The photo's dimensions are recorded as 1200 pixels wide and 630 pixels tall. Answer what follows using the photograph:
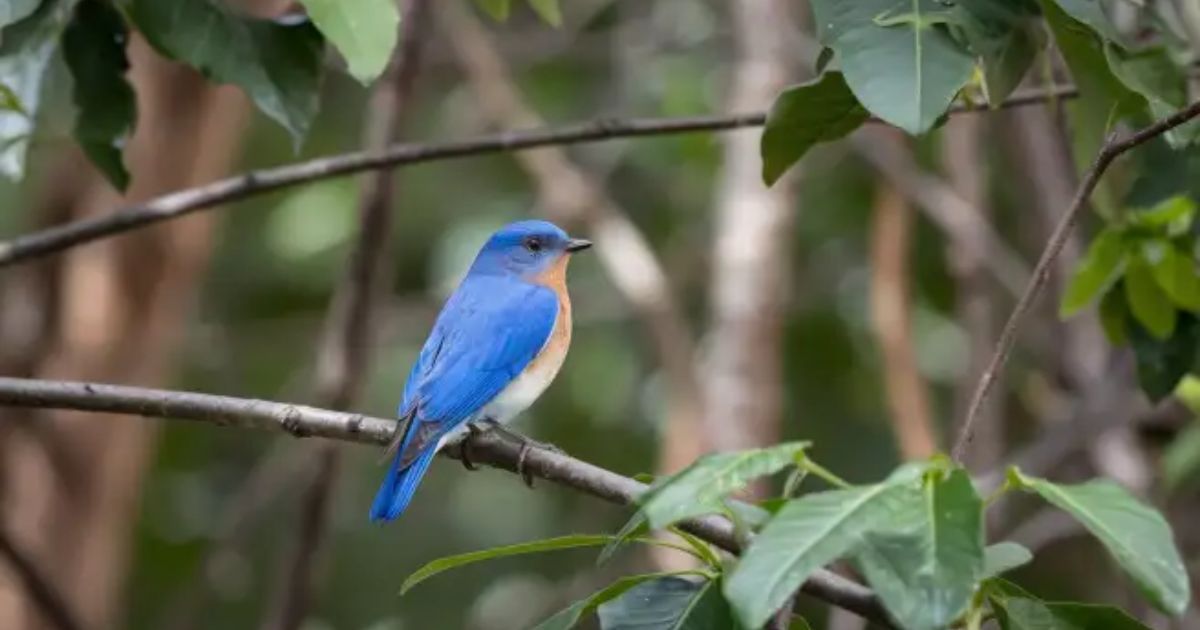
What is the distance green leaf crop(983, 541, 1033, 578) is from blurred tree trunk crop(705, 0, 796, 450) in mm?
2942

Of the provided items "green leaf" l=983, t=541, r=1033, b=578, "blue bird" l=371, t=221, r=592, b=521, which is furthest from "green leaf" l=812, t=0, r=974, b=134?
"blue bird" l=371, t=221, r=592, b=521

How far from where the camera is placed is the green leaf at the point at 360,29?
2619 millimetres

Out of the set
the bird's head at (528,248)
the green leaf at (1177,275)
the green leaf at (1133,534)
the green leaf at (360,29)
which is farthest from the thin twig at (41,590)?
the green leaf at (1133,534)

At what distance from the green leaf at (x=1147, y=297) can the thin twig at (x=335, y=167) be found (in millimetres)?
322

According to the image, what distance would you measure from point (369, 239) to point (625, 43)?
95.1 inches

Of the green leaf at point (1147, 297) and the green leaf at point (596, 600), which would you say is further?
the green leaf at point (1147, 297)

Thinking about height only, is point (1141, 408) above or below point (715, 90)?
below

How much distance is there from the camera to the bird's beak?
4.32 metres

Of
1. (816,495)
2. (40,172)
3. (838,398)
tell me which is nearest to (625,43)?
(838,398)

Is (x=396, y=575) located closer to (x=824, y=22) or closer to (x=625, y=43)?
(x=625, y=43)

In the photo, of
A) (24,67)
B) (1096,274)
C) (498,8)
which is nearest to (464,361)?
(498,8)

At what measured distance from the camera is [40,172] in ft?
21.3

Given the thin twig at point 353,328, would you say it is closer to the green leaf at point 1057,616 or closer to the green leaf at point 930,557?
the green leaf at point 1057,616

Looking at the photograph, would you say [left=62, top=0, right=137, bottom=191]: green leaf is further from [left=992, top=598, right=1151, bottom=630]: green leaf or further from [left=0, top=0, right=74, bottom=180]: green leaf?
[left=992, top=598, right=1151, bottom=630]: green leaf
